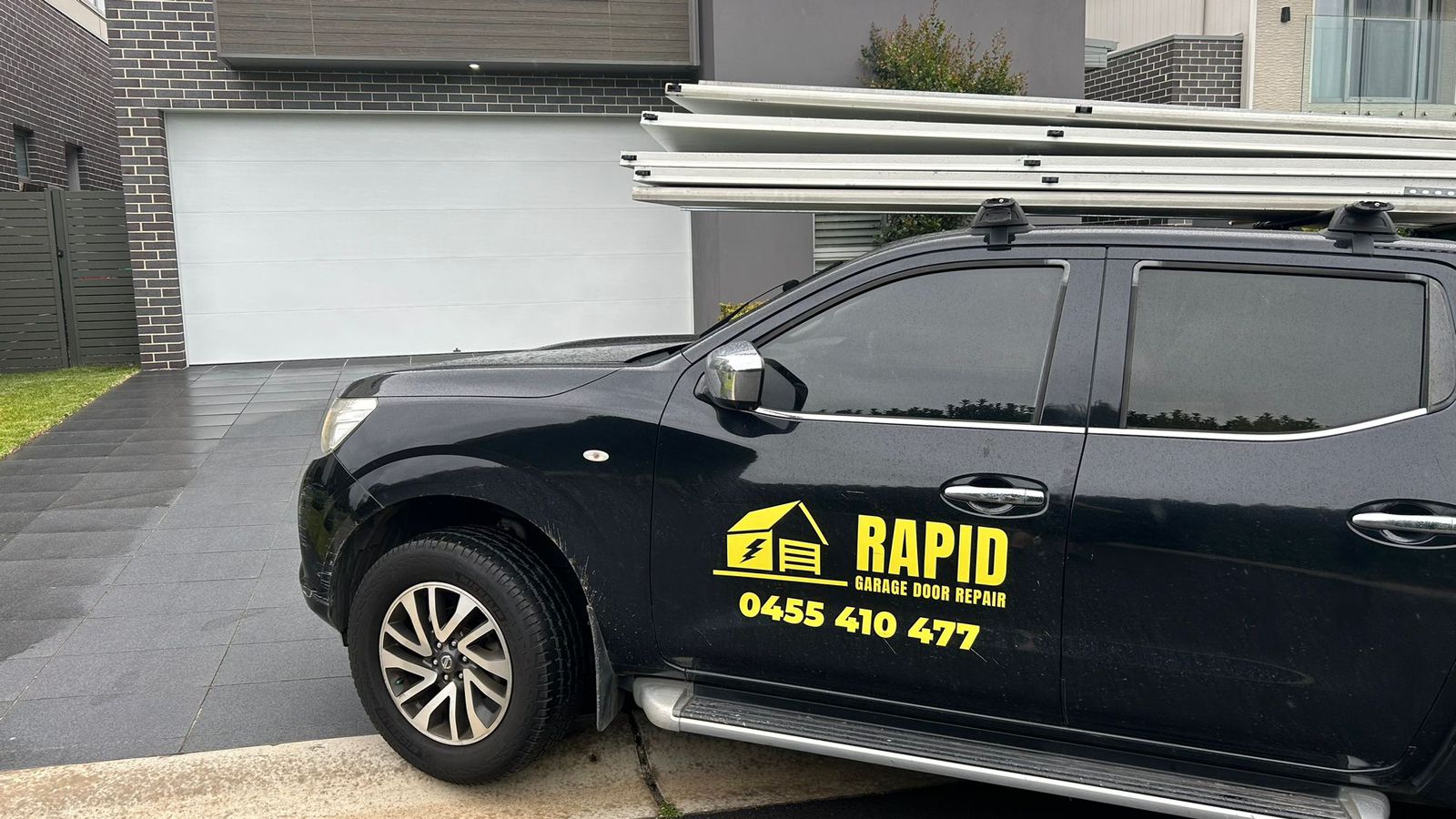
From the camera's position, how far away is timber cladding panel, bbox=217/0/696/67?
1163cm

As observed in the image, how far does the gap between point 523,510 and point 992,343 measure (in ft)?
4.94

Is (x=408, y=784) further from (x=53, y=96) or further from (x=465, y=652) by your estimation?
(x=53, y=96)

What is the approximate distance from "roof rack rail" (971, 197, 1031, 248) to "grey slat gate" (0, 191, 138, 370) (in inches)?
490

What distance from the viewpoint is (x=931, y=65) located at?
10992 mm

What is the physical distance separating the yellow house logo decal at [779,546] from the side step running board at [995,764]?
1.42ft

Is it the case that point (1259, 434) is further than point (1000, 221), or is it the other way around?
point (1000, 221)

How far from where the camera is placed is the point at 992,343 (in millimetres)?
3184

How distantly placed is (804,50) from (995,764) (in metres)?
9.83

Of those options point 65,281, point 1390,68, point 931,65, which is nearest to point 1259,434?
point 931,65

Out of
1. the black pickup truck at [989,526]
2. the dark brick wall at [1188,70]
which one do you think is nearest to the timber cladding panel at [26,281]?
the black pickup truck at [989,526]

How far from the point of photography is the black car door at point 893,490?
119 inches

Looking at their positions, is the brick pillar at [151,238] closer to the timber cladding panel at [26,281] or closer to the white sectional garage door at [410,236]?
the white sectional garage door at [410,236]

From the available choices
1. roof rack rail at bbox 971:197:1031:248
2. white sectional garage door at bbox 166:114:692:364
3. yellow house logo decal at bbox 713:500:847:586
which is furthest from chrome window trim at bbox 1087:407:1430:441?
white sectional garage door at bbox 166:114:692:364

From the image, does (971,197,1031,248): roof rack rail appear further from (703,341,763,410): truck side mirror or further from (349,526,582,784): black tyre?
(349,526,582,784): black tyre
